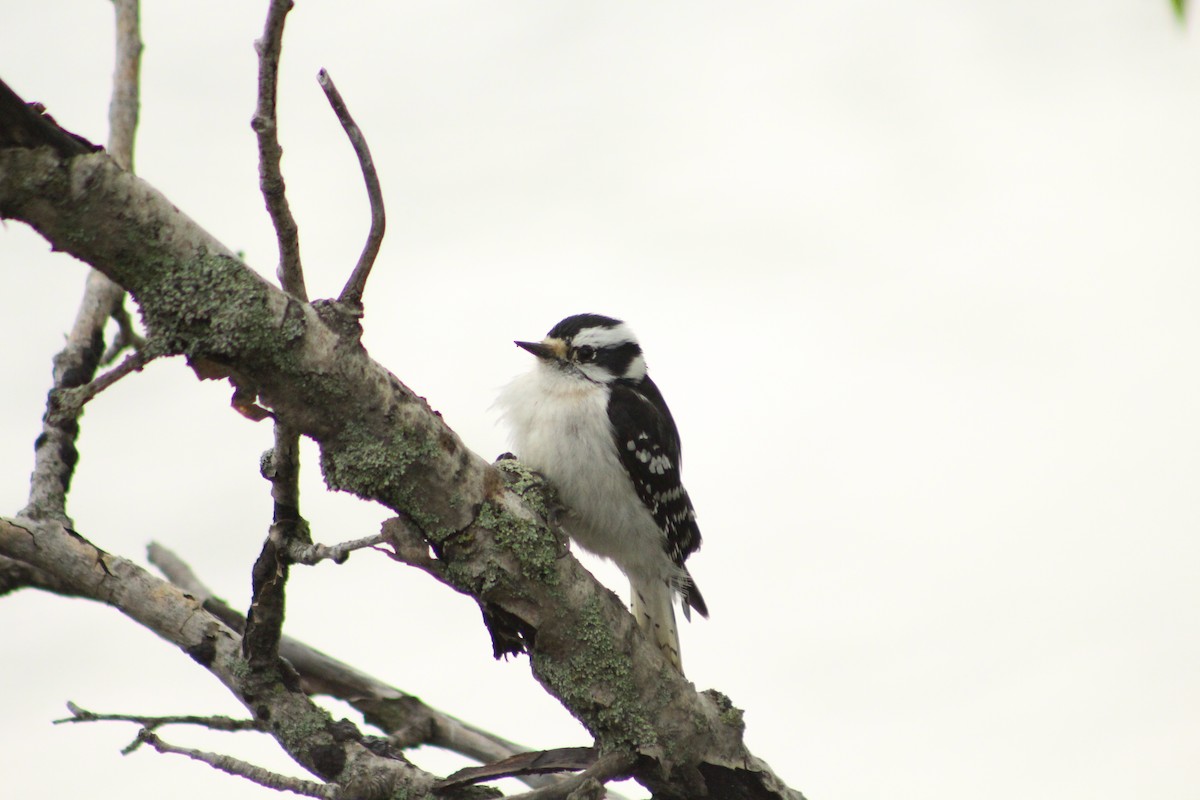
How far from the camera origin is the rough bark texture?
7.98 ft

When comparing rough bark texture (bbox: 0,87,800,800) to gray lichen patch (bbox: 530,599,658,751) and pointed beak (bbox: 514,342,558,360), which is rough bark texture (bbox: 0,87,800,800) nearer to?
gray lichen patch (bbox: 530,599,658,751)

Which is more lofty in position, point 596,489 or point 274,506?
point 596,489

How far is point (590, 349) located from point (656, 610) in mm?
1209

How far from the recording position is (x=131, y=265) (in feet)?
8.17

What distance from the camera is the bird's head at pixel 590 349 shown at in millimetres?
5297

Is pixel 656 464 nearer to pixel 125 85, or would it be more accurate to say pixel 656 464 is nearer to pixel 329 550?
pixel 329 550

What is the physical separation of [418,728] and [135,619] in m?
1.49

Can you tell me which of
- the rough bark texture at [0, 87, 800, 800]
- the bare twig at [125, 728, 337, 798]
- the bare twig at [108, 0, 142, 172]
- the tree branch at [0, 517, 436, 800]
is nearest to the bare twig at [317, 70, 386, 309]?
the rough bark texture at [0, 87, 800, 800]

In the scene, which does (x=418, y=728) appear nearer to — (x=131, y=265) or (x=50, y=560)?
(x=50, y=560)

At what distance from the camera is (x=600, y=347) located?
537cm

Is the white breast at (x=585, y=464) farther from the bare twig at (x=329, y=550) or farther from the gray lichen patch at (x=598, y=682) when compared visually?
the bare twig at (x=329, y=550)

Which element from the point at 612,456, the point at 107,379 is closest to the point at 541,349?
the point at 612,456

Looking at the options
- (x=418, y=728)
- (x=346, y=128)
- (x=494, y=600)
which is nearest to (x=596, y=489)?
(x=418, y=728)

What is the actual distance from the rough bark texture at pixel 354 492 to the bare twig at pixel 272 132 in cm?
16
